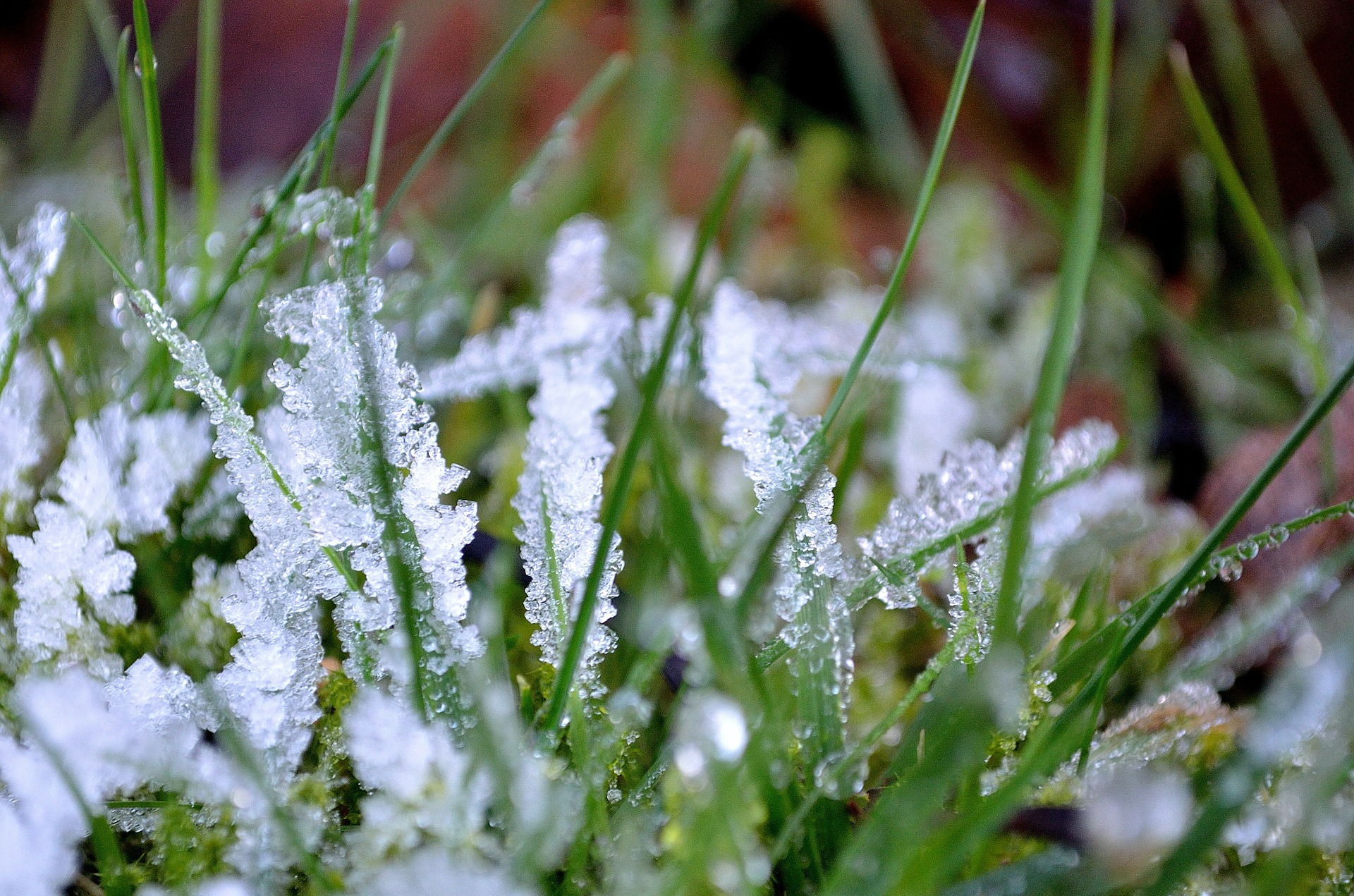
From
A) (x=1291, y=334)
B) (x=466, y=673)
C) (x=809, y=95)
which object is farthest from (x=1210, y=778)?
(x=809, y=95)

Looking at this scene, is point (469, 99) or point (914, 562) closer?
point (914, 562)

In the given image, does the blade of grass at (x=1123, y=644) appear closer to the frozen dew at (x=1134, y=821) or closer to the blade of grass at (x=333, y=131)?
the frozen dew at (x=1134, y=821)

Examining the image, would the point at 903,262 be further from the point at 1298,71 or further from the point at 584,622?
the point at 1298,71

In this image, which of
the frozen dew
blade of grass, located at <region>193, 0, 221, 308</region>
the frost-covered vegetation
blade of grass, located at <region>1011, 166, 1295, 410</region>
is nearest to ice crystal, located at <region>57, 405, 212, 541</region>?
the frost-covered vegetation

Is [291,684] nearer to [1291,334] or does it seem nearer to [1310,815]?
[1310,815]

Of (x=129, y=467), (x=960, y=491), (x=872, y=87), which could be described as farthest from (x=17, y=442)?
(x=872, y=87)

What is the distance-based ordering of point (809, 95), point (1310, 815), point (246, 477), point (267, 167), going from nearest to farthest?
1. point (1310, 815)
2. point (246, 477)
3. point (267, 167)
4. point (809, 95)
